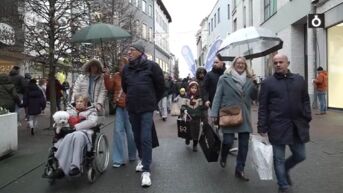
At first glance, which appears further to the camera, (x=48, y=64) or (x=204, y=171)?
(x=48, y=64)

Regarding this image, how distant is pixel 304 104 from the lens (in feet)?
20.4

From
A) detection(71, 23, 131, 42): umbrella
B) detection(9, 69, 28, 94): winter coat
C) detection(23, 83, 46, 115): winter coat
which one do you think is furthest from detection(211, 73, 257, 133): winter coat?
detection(9, 69, 28, 94): winter coat

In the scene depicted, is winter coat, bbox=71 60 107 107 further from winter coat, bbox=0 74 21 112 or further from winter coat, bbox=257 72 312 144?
winter coat, bbox=0 74 21 112

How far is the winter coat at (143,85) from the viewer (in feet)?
23.5

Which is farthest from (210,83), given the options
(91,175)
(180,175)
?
(91,175)

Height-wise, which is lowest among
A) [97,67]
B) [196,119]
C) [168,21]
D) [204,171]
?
[204,171]

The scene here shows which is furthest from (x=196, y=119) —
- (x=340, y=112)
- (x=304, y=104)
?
(x=340, y=112)

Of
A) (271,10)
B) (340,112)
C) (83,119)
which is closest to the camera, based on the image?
(83,119)

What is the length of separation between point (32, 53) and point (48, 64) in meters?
0.76

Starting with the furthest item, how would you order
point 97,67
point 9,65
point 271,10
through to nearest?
point 271,10, point 9,65, point 97,67

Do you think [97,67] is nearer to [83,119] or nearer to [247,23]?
[83,119]

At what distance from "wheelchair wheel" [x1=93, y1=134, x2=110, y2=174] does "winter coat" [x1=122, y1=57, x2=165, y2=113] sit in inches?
29.0

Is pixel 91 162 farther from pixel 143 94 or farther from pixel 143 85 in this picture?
pixel 143 85

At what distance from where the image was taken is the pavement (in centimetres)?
677
